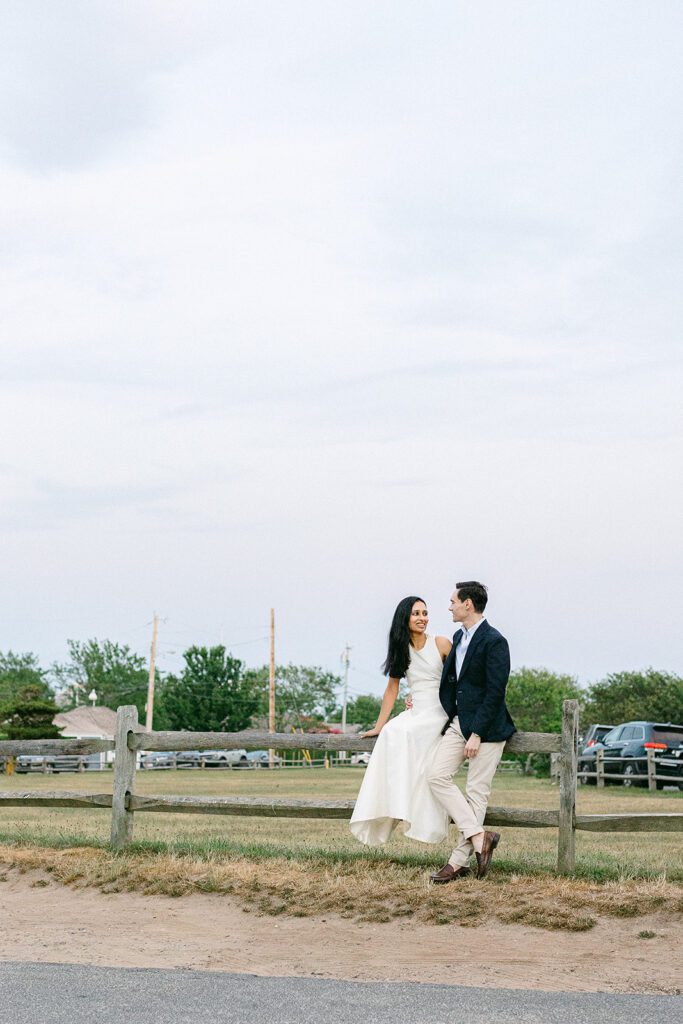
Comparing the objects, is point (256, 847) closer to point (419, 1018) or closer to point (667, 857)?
point (667, 857)

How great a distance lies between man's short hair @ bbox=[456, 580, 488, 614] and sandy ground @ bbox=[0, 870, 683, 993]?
2.43 m

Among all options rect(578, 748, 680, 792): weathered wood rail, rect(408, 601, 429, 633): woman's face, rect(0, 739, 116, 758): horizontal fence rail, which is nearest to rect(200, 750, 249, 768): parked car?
rect(578, 748, 680, 792): weathered wood rail

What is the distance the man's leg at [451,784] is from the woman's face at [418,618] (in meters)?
0.87

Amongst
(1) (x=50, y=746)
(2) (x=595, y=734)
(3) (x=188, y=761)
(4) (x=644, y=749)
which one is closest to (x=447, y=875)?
(1) (x=50, y=746)

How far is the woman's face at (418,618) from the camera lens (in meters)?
9.54

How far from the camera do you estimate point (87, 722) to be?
279ft

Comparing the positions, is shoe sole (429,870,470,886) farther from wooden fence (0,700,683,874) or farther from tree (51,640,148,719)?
tree (51,640,148,719)

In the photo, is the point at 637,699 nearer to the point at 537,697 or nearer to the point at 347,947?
the point at 537,697

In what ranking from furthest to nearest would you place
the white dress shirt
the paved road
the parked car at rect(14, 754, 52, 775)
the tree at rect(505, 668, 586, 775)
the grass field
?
the tree at rect(505, 668, 586, 775) < the parked car at rect(14, 754, 52, 775) < the white dress shirt < the grass field < the paved road

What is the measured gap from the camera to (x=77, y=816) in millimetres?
18469

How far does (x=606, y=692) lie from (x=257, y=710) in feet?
134

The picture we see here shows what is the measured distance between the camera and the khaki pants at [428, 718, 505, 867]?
357 inches

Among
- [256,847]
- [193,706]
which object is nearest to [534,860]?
[256,847]

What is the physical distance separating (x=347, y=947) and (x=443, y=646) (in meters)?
2.68
